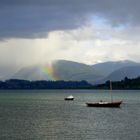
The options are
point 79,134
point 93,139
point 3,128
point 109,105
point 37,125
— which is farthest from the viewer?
point 109,105

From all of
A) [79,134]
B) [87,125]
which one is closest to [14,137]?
[79,134]

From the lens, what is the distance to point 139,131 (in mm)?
90438

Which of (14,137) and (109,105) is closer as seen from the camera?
(14,137)

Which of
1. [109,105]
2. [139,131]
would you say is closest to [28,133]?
[139,131]

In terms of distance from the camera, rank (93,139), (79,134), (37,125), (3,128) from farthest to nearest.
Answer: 1. (37,125)
2. (3,128)
3. (79,134)
4. (93,139)

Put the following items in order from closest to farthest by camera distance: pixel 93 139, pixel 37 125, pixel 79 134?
pixel 93 139 < pixel 79 134 < pixel 37 125

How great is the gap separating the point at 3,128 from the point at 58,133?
48.5 feet

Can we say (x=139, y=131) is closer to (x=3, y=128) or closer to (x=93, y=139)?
(x=93, y=139)

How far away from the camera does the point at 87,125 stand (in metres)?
103

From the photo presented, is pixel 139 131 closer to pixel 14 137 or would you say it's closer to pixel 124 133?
pixel 124 133

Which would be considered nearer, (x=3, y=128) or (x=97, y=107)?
(x=3, y=128)

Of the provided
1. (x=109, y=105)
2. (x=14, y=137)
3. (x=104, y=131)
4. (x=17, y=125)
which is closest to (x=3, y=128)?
(x=17, y=125)

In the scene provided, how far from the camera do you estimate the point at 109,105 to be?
17875 cm

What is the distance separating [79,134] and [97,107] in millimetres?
99254
